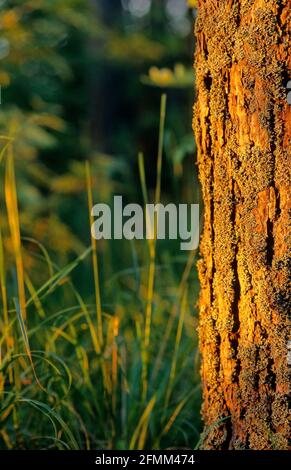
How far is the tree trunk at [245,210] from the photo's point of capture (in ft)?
4.49

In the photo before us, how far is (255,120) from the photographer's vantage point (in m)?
1.37

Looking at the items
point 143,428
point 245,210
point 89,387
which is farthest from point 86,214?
point 245,210

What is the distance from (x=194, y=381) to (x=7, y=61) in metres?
2.23

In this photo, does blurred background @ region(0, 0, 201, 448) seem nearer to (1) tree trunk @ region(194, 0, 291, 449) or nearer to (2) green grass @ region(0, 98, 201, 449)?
(2) green grass @ region(0, 98, 201, 449)

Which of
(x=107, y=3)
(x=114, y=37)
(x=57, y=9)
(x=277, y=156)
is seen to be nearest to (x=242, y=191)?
(x=277, y=156)

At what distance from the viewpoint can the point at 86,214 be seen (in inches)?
229

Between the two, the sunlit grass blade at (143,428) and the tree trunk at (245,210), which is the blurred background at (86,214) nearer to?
the sunlit grass blade at (143,428)

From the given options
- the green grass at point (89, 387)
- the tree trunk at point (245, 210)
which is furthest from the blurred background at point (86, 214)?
the tree trunk at point (245, 210)

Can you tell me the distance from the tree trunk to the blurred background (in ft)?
→ 1.08

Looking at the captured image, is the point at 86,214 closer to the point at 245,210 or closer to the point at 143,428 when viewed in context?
the point at 143,428

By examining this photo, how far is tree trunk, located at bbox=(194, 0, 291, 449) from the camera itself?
1.37 metres

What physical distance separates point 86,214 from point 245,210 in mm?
4465

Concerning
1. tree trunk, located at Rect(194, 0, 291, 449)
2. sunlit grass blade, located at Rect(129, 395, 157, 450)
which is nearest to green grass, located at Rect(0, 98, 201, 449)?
sunlit grass blade, located at Rect(129, 395, 157, 450)
